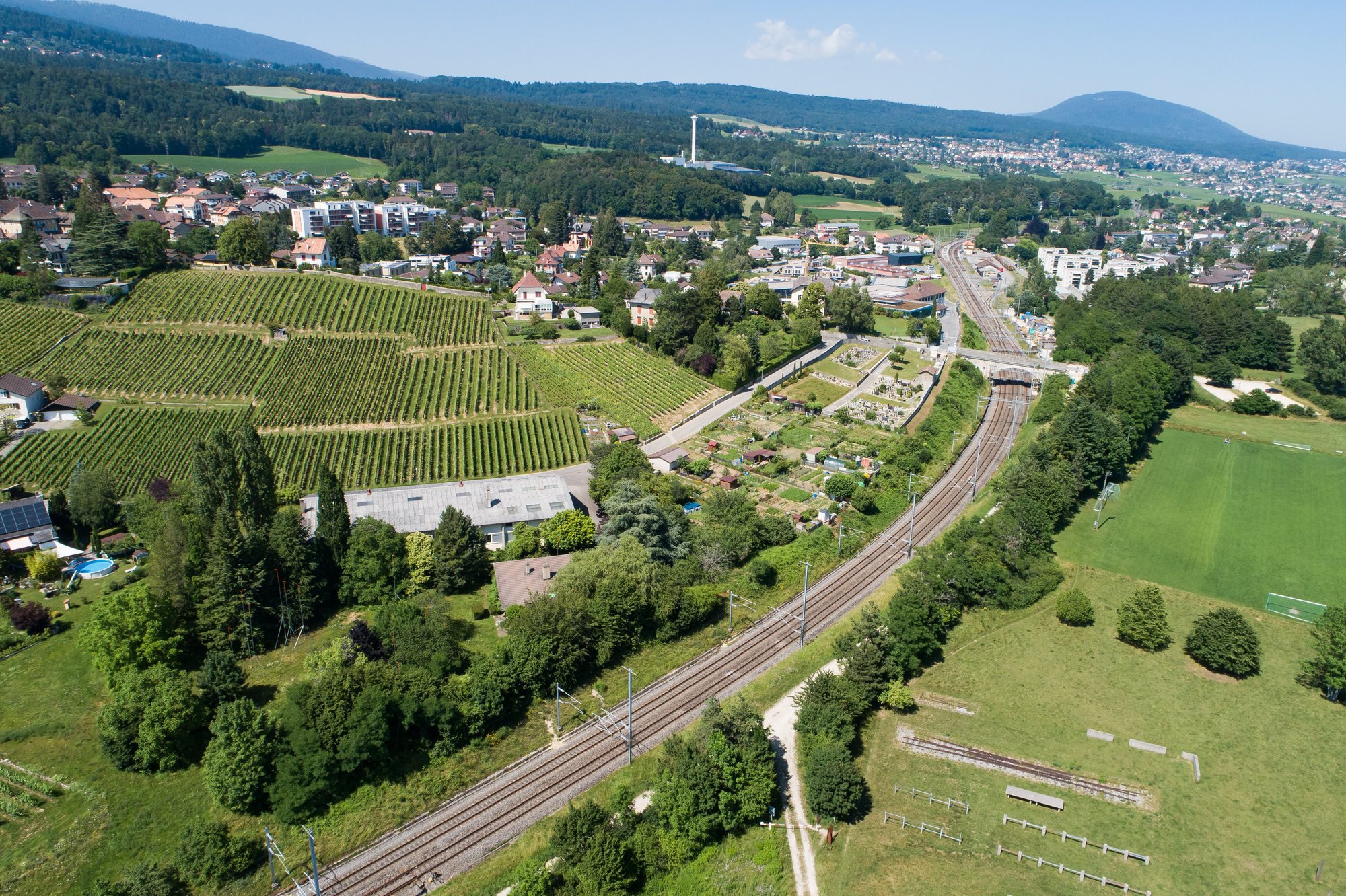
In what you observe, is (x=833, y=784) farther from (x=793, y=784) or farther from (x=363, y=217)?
(x=363, y=217)

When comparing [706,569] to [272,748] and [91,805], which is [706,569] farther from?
[91,805]

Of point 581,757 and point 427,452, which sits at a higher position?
point 427,452

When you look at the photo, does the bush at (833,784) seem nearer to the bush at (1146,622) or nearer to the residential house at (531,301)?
the bush at (1146,622)

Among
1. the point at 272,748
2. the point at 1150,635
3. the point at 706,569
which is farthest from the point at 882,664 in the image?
the point at 272,748

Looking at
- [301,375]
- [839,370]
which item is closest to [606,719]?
[301,375]

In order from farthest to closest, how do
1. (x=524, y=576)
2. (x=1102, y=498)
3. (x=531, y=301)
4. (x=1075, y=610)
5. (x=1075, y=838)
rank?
(x=531, y=301) → (x=1102, y=498) → (x=524, y=576) → (x=1075, y=610) → (x=1075, y=838)
